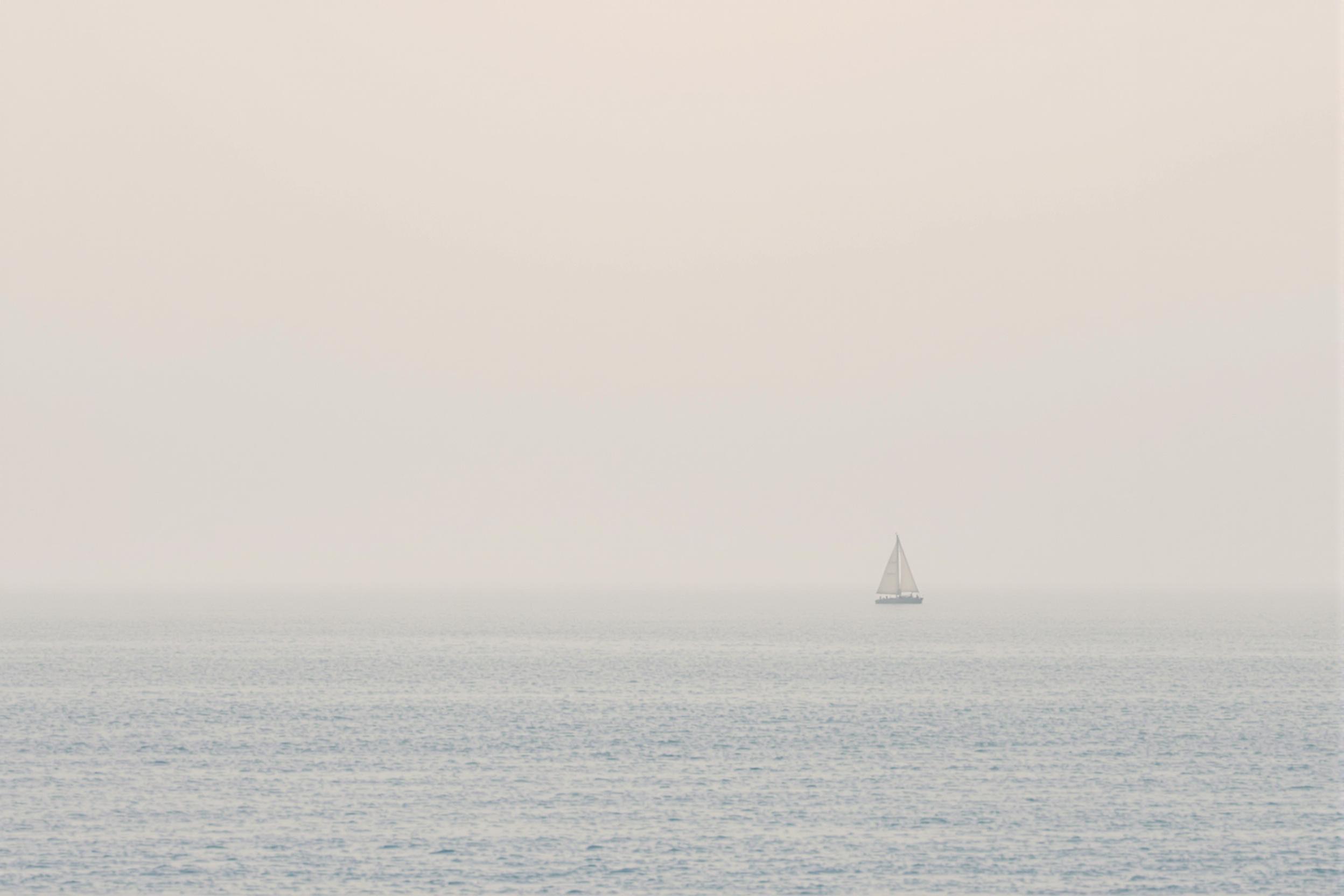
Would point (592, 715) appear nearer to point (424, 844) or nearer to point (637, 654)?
point (424, 844)

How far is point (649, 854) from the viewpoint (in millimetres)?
61969

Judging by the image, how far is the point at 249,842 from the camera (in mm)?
63938

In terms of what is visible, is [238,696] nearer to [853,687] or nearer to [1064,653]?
[853,687]

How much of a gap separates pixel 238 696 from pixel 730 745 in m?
50.0

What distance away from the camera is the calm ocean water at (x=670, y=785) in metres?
59.5

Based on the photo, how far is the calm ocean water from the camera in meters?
59.5

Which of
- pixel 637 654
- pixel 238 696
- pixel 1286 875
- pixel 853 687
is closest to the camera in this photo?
pixel 1286 875

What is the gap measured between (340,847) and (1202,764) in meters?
52.2

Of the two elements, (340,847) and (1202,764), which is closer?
(340,847)

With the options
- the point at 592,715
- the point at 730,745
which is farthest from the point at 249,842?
the point at 592,715

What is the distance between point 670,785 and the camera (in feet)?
251

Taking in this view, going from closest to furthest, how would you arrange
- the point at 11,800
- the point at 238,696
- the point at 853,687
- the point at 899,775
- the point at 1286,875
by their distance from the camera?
the point at 1286,875
the point at 11,800
the point at 899,775
the point at 238,696
the point at 853,687

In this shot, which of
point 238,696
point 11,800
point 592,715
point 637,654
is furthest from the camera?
point 637,654

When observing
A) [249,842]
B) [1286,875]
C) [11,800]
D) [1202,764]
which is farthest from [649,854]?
[1202,764]
